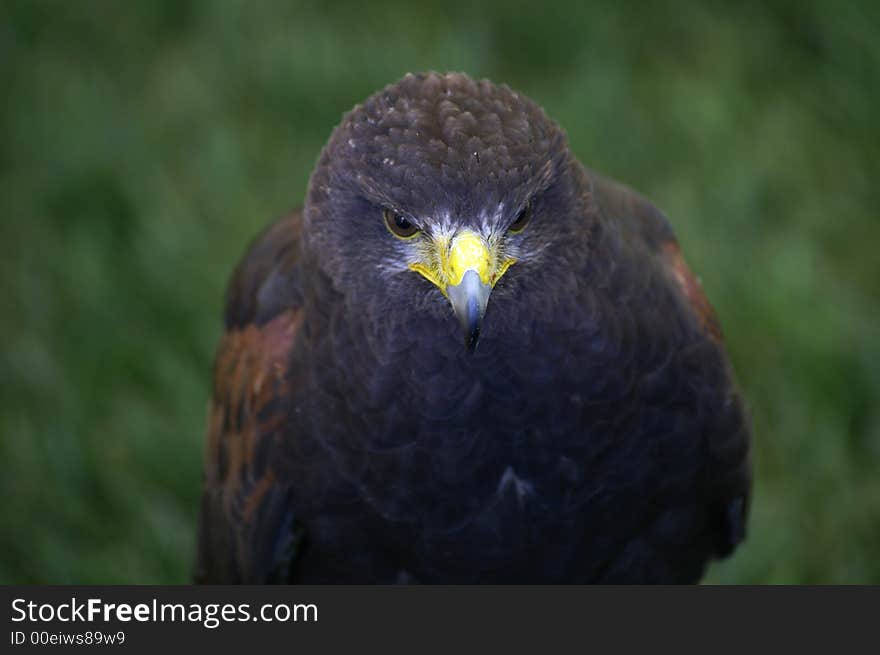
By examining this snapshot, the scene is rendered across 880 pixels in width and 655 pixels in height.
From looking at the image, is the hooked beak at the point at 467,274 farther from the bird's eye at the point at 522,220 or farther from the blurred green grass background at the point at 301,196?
the blurred green grass background at the point at 301,196

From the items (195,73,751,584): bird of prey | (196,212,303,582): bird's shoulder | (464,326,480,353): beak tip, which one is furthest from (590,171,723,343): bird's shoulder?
(196,212,303,582): bird's shoulder

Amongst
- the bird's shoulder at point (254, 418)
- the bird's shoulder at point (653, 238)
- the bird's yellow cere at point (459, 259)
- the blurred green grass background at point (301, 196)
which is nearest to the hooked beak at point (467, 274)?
the bird's yellow cere at point (459, 259)

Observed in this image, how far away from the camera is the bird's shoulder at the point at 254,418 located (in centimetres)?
295

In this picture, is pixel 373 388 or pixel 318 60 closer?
pixel 373 388

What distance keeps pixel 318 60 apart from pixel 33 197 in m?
1.42

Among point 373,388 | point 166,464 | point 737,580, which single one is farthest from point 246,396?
point 737,580

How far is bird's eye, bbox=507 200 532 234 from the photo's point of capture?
248 cm

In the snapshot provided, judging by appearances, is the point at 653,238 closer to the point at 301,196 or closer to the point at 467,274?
the point at 467,274

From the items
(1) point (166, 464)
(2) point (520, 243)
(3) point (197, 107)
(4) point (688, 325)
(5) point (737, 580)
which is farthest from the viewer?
(3) point (197, 107)

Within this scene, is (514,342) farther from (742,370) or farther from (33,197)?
(33,197)

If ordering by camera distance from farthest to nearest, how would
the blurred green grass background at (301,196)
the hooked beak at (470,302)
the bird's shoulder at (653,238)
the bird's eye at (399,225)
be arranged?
the blurred green grass background at (301,196) → the bird's shoulder at (653,238) → the bird's eye at (399,225) → the hooked beak at (470,302)

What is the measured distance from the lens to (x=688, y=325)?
2877mm

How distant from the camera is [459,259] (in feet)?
7.84

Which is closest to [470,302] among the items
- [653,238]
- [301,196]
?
[653,238]
